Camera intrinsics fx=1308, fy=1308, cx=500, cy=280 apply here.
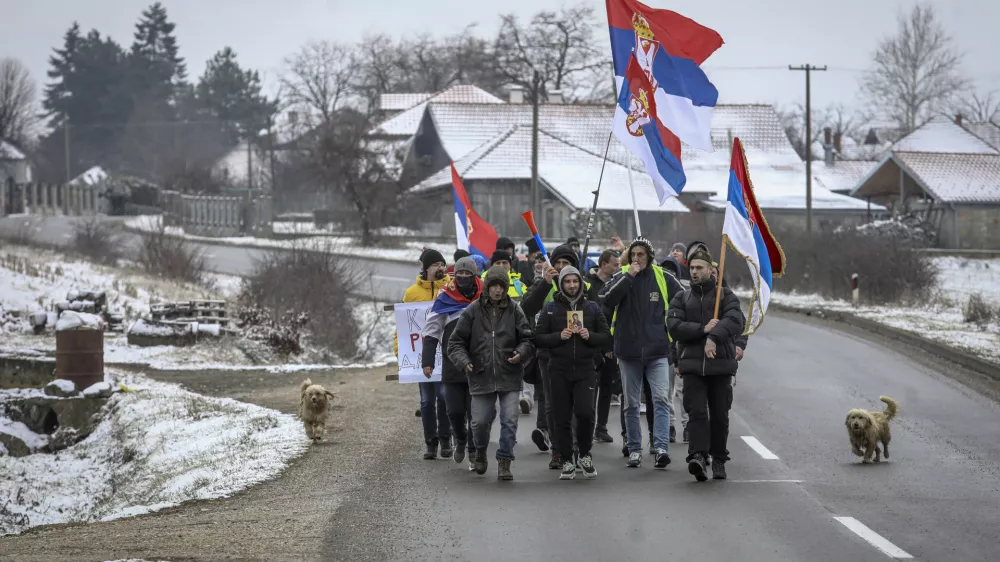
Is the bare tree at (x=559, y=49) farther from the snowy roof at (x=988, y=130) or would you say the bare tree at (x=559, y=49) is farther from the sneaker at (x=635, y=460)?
the sneaker at (x=635, y=460)

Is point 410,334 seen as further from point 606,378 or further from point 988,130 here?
point 988,130

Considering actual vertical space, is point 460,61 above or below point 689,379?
above

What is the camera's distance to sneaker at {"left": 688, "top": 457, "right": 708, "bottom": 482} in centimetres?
1077

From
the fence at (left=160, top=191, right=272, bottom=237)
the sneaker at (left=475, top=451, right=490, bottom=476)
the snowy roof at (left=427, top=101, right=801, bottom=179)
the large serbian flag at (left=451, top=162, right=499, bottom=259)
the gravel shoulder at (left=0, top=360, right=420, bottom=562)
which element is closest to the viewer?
the gravel shoulder at (left=0, top=360, right=420, bottom=562)

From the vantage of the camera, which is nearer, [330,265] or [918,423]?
[918,423]

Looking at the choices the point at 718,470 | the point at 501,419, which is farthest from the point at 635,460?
the point at 501,419

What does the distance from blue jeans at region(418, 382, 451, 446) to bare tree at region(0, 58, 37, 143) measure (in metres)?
103

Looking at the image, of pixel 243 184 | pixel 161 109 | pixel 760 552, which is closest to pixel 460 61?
pixel 243 184

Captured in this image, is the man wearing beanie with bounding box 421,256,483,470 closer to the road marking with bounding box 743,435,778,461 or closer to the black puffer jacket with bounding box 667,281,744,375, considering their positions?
the black puffer jacket with bounding box 667,281,744,375

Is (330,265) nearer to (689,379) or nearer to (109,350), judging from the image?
(109,350)

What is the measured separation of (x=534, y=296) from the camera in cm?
1188

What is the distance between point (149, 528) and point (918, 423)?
8.94m

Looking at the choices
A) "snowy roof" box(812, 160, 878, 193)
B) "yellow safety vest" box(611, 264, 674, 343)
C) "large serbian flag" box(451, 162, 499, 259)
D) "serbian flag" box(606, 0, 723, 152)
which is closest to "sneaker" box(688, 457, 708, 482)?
"yellow safety vest" box(611, 264, 674, 343)

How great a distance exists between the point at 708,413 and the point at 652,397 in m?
0.79
